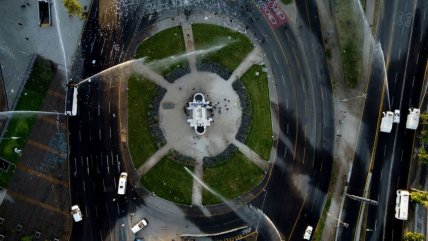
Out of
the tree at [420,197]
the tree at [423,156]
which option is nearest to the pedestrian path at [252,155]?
the tree at [420,197]

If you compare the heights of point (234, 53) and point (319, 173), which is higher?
point (234, 53)

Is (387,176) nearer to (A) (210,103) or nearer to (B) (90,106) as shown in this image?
(A) (210,103)

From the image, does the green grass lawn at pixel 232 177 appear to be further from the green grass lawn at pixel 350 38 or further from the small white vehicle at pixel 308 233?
the green grass lawn at pixel 350 38

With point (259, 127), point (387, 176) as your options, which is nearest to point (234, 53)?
point (259, 127)

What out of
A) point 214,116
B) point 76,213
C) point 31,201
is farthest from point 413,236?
point 31,201

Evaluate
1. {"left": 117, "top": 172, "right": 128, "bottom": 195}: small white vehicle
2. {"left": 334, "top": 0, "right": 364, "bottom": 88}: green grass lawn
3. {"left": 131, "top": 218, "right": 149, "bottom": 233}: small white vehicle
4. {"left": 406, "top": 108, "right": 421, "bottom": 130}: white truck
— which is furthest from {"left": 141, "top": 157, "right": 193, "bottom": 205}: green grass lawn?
{"left": 406, "top": 108, "right": 421, "bottom": 130}: white truck
